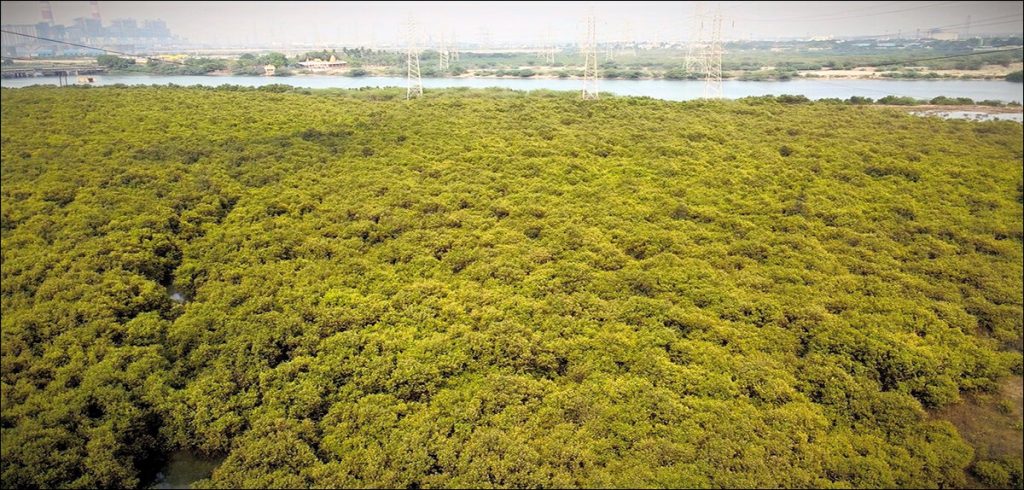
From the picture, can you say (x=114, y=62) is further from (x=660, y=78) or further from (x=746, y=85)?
(x=746, y=85)

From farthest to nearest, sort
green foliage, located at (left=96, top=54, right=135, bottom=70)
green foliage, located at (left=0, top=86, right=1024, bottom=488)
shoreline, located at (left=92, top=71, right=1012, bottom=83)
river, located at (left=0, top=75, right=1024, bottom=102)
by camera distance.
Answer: green foliage, located at (left=96, top=54, right=135, bottom=70) < shoreline, located at (left=92, top=71, right=1012, bottom=83) < river, located at (left=0, top=75, right=1024, bottom=102) < green foliage, located at (left=0, top=86, right=1024, bottom=488)

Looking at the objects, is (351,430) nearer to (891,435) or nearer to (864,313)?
(891,435)

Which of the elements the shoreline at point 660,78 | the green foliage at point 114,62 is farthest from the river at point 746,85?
the green foliage at point 114,62

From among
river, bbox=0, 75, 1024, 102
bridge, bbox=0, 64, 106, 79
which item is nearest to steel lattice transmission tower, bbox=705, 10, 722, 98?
river, bbox=0, 75, 1024, 102

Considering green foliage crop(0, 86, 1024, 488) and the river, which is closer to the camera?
green foliage crop(0, 86, 1024, 488)

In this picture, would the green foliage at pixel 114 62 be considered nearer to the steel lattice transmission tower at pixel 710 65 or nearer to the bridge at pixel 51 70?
the bridge at pixel 51 70

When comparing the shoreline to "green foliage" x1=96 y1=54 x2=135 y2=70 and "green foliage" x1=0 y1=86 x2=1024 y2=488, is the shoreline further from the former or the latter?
"green foliage" x1=0 y1=86 x2=1024 y2=488

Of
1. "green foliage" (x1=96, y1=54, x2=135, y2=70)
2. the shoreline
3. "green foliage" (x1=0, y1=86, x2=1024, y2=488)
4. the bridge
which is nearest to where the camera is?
Answer: "green foliage" (x1=0, y1=86, x2=1024, y2=488)

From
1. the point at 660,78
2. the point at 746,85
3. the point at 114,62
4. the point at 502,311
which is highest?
the point at 114,62

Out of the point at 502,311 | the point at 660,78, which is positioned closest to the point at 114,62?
the point at 502,311
